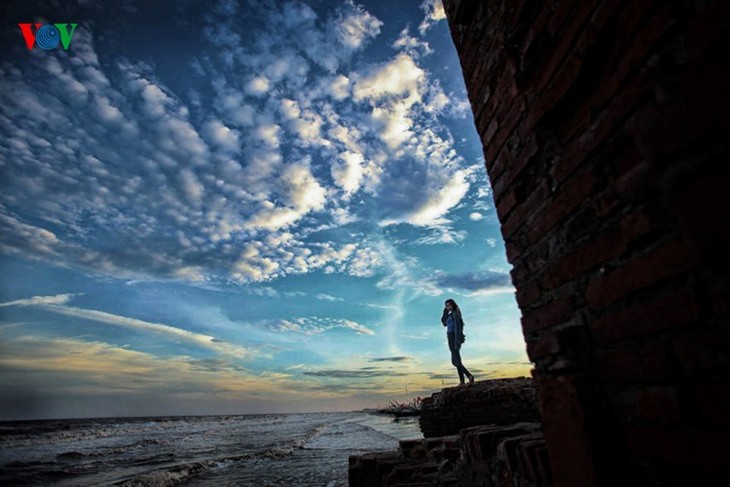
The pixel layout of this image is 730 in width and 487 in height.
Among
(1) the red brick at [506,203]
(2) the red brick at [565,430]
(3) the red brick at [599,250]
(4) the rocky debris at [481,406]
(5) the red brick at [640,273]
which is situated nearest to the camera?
(5) the red brick at [640,273]

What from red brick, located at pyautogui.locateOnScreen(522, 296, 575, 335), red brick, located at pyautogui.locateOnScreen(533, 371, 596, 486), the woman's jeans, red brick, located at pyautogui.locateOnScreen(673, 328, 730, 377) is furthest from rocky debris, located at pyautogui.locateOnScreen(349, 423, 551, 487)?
the woman's jeans

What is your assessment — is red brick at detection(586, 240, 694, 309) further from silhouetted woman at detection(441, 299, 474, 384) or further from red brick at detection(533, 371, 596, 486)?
silhouetted woman at detection(441, 299, 474, 384)

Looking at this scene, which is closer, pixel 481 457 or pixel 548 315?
pixel 548 315

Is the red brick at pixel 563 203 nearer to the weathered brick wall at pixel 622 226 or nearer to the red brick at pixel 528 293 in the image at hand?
the weathered brick wall at pixel 622 226

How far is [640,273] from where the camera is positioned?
107cm

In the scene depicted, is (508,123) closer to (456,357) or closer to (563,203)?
(563,203)

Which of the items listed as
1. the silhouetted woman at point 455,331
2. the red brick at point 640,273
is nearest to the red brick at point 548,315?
the red brick at point 640,273

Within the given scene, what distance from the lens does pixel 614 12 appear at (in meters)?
1.09

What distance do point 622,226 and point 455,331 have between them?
902 centimetres

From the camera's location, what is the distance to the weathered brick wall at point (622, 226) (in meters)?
0.85

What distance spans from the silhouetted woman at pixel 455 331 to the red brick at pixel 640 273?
8.83m

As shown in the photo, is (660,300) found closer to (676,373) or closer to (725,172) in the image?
(676,373)

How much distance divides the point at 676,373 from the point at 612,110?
2.61 ft

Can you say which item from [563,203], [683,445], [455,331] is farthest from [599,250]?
[455,331]
